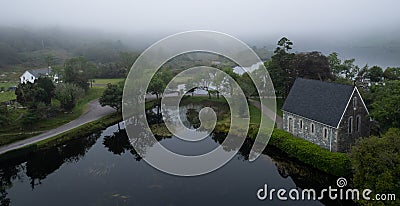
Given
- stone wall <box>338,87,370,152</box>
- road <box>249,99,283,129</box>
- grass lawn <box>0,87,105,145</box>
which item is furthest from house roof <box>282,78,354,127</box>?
grass lawn <box>0,87,105,145</box>

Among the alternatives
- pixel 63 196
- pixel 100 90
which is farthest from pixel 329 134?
pixel 100 90

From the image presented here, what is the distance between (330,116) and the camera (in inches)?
961

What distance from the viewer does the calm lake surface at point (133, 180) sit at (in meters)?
20.0

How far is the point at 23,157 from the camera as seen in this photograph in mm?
27688

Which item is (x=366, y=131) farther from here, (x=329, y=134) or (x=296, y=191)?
(x=296, y=191)

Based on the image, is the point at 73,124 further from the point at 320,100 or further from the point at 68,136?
the point at 320,100

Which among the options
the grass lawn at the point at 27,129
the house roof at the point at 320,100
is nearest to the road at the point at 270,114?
the house roof at the point at 320,100

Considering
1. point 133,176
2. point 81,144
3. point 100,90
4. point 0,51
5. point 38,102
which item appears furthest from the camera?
point 0,51

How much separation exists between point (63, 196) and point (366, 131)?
23.8 m

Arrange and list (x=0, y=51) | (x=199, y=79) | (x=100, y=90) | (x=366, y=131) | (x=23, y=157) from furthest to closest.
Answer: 1. (x=0, y=51)
2. (x=100, y=90)
3. (x=199, y=79)
4. (x=23, y=157)
5. (x=366, y=131)

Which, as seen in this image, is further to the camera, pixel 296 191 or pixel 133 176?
pixel 133 176

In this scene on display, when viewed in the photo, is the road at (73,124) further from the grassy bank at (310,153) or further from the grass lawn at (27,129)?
the grassy bank at (310,153)

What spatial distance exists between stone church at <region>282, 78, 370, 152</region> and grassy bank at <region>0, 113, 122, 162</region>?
21347 millimetres

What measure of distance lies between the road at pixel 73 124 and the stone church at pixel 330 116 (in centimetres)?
2352
